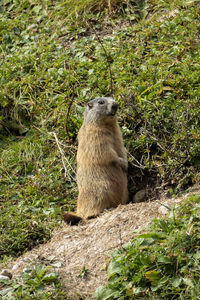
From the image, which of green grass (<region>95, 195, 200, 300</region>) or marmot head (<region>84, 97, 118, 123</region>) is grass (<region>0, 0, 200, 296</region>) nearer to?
marmot head (<region>84, 97, 118, 123</region>)

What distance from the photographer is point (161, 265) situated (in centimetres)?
409

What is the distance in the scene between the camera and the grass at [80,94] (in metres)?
6.45

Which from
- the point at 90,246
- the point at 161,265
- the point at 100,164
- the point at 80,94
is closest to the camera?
the point at 161,265

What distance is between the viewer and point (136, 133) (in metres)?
7.16

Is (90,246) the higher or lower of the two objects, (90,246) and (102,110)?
the lower

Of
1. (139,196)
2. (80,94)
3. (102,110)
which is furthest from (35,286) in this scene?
(80,94)

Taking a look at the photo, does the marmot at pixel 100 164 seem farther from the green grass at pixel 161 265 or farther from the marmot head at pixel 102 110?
the green grass at pixel 161 265

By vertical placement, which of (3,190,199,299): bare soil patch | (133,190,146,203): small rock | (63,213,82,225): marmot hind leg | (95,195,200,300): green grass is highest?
(95,195,200,300): green grass

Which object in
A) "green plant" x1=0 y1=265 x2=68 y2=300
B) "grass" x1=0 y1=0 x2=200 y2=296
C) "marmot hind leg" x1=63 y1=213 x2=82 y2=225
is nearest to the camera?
"green plant" x1=0 y1=265 x2=68 y2=300

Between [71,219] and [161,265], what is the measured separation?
209cm

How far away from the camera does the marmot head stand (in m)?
6.32

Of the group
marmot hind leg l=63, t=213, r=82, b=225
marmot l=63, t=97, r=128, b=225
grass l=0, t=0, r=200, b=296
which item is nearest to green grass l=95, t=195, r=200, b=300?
grass l=0, t=0, r=200, b=296

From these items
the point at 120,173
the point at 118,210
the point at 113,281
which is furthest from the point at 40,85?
the point at 113,281

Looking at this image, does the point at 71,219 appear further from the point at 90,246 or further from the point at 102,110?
the point at 102,110
